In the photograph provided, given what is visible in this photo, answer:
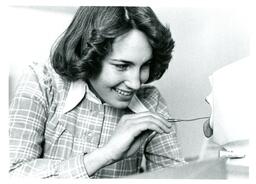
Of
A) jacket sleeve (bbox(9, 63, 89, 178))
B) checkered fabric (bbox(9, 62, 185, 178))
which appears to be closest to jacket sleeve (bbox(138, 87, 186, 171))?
checkered fabric (bbox(9, 62, 185, 178))

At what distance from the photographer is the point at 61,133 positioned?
79cm

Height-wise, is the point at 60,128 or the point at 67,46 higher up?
the point at 67,46

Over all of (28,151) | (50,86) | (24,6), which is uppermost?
(24,6)

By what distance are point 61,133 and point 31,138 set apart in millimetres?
59

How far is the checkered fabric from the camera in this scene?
0.73 metres

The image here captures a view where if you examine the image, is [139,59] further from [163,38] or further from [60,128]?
[60,128]

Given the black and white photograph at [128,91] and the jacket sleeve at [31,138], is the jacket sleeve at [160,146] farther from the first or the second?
the jacket sleeve at [31,138]

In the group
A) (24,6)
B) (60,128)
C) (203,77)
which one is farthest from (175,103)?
(24,6)

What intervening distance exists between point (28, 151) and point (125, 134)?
171 mm

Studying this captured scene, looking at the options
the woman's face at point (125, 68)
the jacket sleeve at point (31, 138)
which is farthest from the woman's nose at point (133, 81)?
the jacket sleeve at point (31, 138)

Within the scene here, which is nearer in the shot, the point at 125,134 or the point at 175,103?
the point at 125,134

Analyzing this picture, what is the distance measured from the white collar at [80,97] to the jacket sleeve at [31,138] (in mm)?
45

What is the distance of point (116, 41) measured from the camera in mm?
755

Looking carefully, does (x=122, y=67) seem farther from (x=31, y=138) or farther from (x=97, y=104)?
(x=31, y=138)
